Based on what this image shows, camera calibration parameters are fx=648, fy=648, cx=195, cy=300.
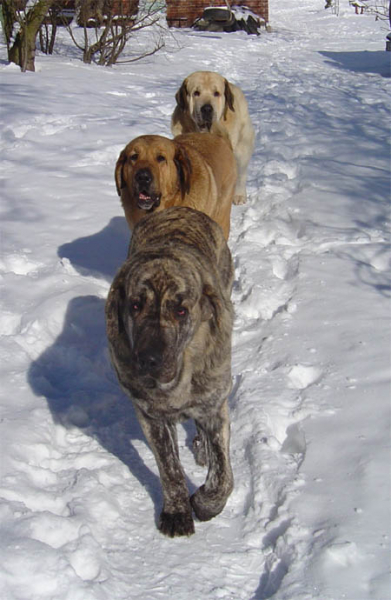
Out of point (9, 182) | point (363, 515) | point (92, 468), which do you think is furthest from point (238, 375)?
point (9, 182)

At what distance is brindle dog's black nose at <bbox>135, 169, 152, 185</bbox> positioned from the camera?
480 centimetres

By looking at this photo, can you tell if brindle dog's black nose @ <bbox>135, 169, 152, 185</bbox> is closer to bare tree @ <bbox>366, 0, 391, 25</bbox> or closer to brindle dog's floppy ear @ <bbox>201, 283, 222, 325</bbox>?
brindle dog's floppy ear @ <bbox>201, 283, 222, 325</bbox>

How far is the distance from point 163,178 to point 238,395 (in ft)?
5.88

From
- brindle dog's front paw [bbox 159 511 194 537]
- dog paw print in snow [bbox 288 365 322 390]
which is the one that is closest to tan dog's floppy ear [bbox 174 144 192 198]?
dog paw print in snow [bbox 288 365 322 390]

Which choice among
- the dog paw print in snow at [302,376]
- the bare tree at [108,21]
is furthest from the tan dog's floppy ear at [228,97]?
the bare tree at [108,21]

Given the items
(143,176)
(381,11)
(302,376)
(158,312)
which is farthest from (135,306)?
(381,11)

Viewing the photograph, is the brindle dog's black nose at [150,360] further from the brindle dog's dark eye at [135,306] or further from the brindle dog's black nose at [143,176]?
the brindle dog's black nose at [143,176]

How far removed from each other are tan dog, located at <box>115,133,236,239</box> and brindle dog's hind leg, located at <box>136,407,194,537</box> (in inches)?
85.5

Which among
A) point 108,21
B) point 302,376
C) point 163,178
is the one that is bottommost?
point 302,376

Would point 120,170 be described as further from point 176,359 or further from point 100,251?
point 176,359

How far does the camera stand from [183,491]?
3.21m

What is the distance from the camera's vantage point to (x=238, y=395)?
4109 millimetres

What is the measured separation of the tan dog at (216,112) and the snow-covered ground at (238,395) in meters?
0.53

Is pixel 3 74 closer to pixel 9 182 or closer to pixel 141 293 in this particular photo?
pixel 9 182
